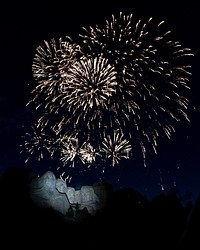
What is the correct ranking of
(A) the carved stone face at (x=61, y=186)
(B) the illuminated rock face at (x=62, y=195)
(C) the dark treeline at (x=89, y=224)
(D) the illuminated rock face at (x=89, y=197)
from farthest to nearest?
(A) the carved stone face at (x=61, y=186) → (D) the illuminated rock face at (x=89, y=197) → (B) the illuminated rock face at (x=62, y=195) → (C) the dark treeline at (x=89, y=224)

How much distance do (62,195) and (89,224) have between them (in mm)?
3549

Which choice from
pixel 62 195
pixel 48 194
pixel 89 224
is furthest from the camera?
pixel 62 195

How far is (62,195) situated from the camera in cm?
2647

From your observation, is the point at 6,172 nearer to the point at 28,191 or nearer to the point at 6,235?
the point at 28,191

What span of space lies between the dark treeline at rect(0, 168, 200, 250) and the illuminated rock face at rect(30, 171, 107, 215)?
573mm

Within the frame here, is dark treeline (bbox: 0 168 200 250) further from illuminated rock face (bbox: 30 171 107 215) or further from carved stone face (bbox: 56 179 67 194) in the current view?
carved stone face (bbox: 56 179 67 194)

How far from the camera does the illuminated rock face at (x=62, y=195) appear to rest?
82.1ft

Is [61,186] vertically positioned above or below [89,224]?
above

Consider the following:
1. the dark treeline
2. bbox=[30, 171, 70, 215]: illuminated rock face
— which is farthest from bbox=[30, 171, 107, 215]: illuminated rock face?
the dark treeline

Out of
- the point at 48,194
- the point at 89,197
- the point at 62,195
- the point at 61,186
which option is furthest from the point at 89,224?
the point at 61,186

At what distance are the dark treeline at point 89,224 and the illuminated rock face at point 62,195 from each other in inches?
22.6

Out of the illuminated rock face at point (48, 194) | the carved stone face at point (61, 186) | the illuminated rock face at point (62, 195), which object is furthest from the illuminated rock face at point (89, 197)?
the illuminated rock face at point (48, 194)

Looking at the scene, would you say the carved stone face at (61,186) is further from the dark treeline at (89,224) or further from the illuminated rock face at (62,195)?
the dark treeline at (89,224)

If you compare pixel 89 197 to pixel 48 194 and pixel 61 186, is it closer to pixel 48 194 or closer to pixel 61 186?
pixel 61 186
